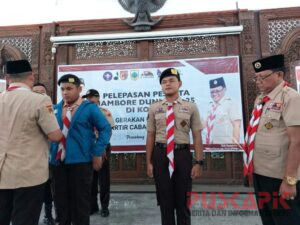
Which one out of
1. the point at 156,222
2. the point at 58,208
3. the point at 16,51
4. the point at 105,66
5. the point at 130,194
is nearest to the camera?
the point at 58,208

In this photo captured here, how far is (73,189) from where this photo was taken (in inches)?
81.6

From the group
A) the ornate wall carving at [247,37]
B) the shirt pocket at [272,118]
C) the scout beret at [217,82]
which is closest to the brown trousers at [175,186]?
the shirt pocket at [272,118]

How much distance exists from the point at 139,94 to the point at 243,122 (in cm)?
189

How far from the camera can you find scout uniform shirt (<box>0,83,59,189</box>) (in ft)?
5.17

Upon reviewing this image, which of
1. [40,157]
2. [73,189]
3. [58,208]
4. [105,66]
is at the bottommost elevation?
[58,208]

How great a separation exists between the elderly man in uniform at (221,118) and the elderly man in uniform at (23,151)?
3.24m

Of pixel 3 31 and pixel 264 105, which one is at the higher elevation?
pixel 3 31

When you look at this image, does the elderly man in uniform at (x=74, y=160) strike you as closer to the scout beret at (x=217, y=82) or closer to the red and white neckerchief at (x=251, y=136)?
the red and white neckerchief at (x=251, y=136)

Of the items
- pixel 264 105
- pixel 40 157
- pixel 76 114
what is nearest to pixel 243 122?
pixel 264 105

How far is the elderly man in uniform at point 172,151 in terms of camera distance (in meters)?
2.09

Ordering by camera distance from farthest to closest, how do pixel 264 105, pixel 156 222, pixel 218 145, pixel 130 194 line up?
pixel 218 145 → pixel 130 194 → pixel 156 222 → pixel 264 105

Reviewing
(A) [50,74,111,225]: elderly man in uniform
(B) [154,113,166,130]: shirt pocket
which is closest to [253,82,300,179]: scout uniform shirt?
(B) [154,113,166,130]: shirt pocket

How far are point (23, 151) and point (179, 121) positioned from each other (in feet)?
4.00

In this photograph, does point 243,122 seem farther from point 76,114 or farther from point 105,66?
point 76,114
